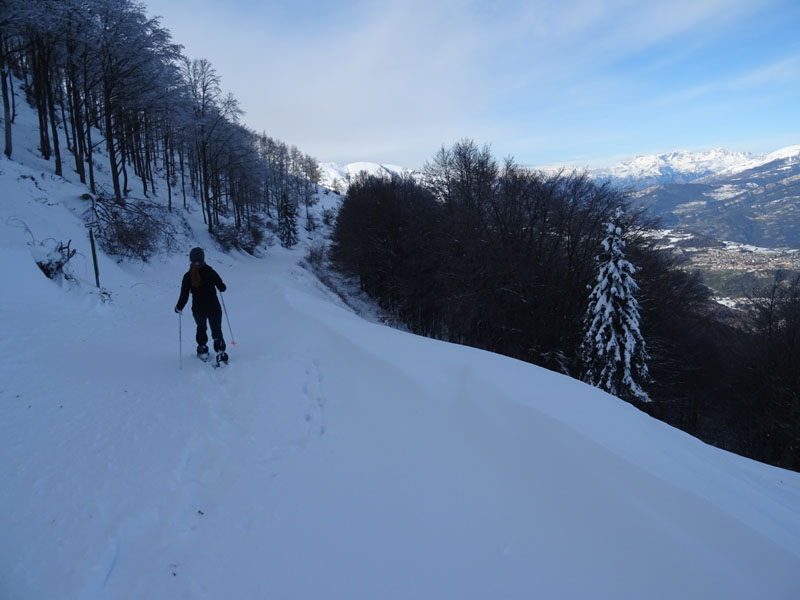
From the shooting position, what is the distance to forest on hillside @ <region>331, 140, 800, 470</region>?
68.2ft

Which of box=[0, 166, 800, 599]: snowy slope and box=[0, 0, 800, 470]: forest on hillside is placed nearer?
box=[0, 166, 800, 599]: snowy slope

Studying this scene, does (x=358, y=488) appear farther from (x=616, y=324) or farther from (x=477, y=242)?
(x=477, y=242)

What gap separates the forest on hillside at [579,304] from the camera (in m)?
20.8

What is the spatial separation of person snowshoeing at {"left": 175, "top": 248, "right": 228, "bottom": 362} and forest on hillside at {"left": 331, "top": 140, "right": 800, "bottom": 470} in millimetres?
16648

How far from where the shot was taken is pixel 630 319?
51.9 feet

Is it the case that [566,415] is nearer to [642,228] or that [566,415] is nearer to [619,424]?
[619,424]

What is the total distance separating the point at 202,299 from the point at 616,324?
1657cm

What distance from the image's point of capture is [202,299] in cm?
622

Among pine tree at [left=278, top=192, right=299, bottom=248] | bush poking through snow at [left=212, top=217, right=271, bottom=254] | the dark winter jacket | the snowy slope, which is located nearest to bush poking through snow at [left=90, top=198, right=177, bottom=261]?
the snowy slope

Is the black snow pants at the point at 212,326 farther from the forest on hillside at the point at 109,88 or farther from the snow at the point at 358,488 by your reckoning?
the forest on hillside at the point at 109,88

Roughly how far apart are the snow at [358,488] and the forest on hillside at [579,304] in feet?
52.8

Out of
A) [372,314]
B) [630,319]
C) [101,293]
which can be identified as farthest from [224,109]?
[630,319]

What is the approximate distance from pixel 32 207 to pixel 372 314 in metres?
19.2

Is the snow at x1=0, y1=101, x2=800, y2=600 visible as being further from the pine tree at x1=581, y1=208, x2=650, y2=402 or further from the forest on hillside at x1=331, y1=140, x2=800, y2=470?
the forest on hillside at x1=331, y1=140, x2=800, y2=470
